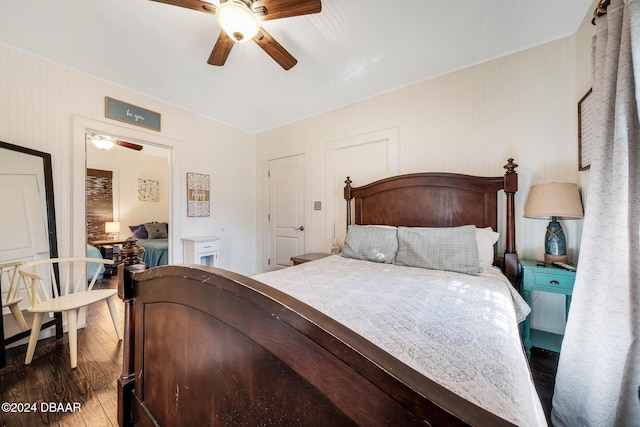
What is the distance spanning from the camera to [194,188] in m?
3.40

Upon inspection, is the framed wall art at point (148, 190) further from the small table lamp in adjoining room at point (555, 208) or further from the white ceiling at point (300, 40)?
the small table lamp in adjoining room at point (555, 208)

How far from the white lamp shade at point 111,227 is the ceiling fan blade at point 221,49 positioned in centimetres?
482

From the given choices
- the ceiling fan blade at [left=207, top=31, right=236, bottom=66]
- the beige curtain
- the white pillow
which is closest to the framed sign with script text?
the ceiling fan blade at [left=207, top=31, right=236, bottom=66]

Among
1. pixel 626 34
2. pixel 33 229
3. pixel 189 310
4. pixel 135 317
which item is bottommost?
pixel 135 317

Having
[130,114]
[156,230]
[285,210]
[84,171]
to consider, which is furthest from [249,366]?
[156,230]

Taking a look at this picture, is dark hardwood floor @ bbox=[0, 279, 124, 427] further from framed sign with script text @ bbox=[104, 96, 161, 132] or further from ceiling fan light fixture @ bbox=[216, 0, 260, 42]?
ceiling fan light fixture @ bbox=[216, 0, 260, 42]

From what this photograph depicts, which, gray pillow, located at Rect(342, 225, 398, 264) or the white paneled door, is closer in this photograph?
gray pillow, located at Rect(342, 225, 398, 264)

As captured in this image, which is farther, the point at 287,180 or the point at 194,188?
the point at 287,180

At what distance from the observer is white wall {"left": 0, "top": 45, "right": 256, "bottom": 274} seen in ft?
6.93

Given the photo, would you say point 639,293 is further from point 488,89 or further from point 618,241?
point 488,89

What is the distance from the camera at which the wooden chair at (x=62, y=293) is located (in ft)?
5.87

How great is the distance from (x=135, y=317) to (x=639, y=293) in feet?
7.25

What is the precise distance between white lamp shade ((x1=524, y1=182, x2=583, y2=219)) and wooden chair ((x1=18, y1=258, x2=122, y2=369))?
3.25 m

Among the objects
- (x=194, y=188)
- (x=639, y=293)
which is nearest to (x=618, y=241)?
(x=639, y=293)
